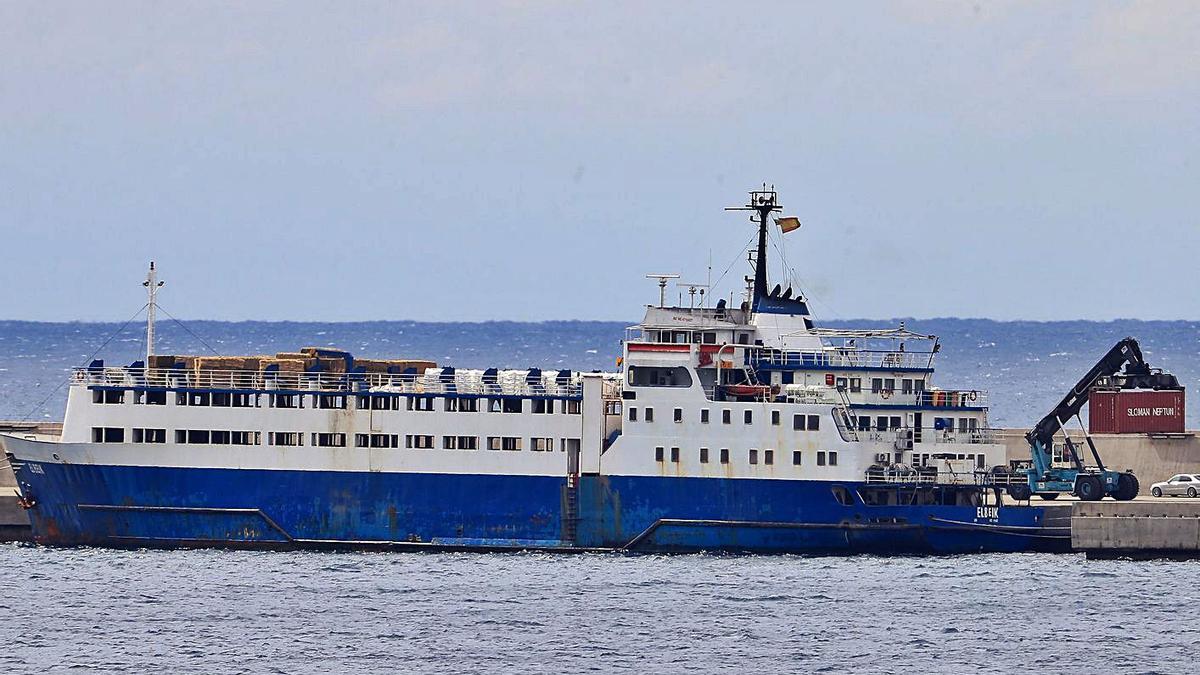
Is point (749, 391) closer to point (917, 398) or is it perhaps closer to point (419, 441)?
point (917, 398)

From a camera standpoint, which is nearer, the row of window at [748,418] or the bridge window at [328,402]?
the row of window at [748,418]

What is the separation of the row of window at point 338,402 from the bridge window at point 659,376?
1.65 metres

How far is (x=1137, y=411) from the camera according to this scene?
207ft

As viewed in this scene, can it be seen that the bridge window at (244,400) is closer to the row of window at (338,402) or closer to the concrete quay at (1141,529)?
the row of window at (338,402)

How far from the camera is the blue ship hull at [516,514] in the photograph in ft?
187

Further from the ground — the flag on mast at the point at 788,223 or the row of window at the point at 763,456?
the flag on mast at the point at 788,223

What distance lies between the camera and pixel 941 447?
2275 inches

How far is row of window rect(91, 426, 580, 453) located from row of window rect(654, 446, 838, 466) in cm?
218

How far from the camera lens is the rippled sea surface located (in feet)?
147

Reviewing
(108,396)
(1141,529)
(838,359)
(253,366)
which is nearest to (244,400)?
(253,366)

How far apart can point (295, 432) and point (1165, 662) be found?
75.9 ft

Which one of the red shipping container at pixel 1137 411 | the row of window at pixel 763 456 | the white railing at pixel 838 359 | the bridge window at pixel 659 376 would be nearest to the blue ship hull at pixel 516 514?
the row of window at pixel 763 456

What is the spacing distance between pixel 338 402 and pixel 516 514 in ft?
17.7

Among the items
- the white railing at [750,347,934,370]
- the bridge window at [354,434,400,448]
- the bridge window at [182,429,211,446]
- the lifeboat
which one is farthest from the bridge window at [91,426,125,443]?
the white railing at [750,347,934,370]
